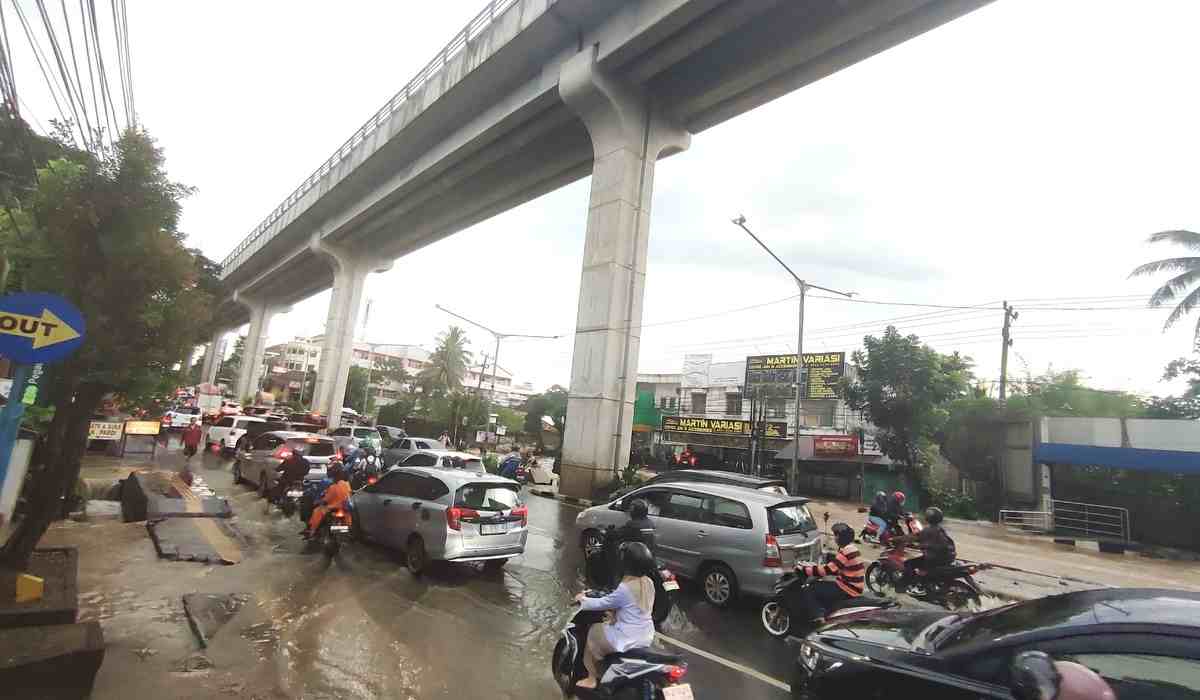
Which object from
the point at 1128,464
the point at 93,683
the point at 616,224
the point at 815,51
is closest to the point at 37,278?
the point at 93,683

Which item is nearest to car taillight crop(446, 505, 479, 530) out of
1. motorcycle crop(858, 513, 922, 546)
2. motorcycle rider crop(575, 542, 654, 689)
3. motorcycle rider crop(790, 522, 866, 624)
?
motorcycle rider crop(575, 542, 654, 689)

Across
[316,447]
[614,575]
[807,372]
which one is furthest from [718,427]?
[614,575]

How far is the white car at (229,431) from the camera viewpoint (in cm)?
2039

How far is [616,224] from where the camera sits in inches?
714

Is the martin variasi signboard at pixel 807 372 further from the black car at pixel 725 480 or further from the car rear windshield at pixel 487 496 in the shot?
the car rear windshield at pixel 487 496

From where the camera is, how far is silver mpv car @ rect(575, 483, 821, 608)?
6.87m

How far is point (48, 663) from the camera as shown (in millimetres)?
3738

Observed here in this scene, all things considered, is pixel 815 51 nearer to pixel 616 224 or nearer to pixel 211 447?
pixel 616 224

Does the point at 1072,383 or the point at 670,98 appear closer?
the point at 670,98

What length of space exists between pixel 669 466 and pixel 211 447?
863 inches

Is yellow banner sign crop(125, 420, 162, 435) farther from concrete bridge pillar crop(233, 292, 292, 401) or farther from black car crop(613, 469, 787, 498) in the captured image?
concrete bridge pillar crop(233, 292, 292, 401)

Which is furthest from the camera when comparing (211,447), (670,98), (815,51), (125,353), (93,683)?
(211,447)

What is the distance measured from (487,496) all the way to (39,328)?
517 cm

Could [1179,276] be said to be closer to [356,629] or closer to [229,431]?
[356,629]
